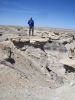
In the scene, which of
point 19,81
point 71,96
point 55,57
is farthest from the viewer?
point 55,57

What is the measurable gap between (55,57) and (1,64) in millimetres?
8147

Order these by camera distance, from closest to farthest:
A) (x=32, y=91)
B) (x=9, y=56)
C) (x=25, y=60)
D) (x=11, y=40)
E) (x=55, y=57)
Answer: (x=32, y=91)
(x=9, y=56)
(x=25, y=60)
(x=11, y=40)
(x=55, y=57)

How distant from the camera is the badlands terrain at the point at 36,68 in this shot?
28.2 ft

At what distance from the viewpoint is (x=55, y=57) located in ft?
60.4

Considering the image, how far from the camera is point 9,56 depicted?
41.5ft

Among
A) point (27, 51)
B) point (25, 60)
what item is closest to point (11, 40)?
point (27, 51)

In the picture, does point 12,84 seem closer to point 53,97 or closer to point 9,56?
point 53,97

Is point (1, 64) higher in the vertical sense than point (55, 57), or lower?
higher

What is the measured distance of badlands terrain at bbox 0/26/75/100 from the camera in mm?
8602

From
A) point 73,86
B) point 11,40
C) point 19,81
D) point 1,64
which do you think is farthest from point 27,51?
point 73,86

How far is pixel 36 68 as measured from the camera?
45.0 feet

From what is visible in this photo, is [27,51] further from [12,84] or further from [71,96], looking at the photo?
[71,96]

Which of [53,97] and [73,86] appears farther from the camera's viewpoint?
[73,86]

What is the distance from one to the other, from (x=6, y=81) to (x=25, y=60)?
14.1 feet
